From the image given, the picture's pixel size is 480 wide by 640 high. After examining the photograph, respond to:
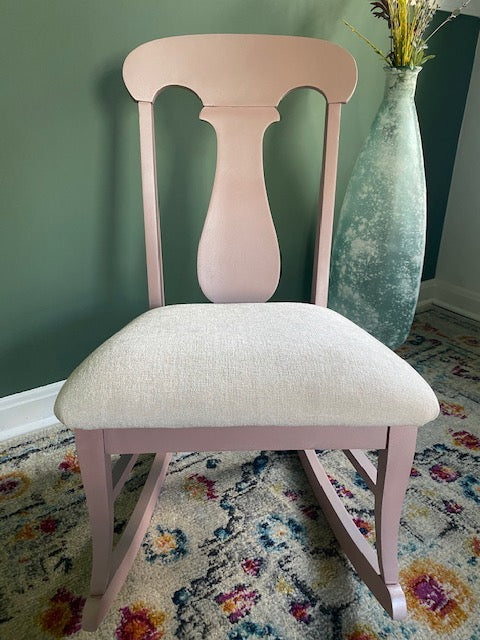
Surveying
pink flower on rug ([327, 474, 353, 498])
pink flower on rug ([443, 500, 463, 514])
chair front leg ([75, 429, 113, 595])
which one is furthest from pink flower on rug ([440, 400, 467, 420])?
chair front leg ([75, 429, 113, 595])

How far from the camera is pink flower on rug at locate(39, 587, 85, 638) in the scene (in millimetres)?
816

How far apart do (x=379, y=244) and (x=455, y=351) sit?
62 cm

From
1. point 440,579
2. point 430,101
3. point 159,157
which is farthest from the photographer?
point 430,101

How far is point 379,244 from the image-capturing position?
139cm

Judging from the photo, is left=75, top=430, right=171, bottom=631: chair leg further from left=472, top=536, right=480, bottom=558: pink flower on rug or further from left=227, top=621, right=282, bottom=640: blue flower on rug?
left=472, top=536, right=480, bottom=558: pink flower on rug

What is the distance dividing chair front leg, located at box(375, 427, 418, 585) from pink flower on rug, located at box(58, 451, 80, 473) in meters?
0.71

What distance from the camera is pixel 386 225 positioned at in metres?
1.37

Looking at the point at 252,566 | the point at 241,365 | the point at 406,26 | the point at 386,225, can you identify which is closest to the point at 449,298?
the point at 386,225

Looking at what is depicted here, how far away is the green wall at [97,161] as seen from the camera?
3.49ft

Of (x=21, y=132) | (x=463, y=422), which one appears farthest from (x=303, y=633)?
(x=21, y=132)

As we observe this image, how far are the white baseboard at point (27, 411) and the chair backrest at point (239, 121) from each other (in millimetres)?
465

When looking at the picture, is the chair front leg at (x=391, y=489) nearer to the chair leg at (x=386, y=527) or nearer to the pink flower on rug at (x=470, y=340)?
the chair leg at (x=386, y=527)

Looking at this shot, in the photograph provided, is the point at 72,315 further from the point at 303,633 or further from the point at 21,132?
the point at 303,633

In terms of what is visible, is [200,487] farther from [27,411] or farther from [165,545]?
[27,411]
